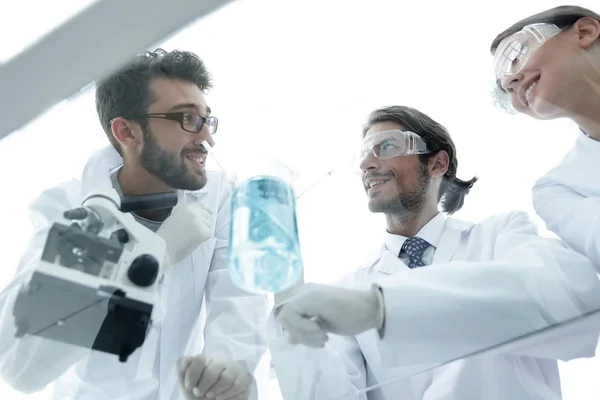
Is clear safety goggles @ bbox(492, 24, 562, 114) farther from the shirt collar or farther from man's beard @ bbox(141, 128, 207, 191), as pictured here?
man's beard @ bbox(141, 128, 207, 191)

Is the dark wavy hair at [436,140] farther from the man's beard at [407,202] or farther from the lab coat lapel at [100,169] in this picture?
the lab coat lapel at [100,169]

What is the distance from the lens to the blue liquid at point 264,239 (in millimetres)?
1117

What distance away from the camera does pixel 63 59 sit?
695 mm

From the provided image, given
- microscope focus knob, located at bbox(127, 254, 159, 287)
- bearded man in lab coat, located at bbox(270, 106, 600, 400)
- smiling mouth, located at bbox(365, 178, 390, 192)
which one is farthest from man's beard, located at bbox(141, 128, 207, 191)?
smiling mouth, located at bbox(365, 178, 390, 192)

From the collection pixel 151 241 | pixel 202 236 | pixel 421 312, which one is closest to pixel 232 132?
pixel 202 236

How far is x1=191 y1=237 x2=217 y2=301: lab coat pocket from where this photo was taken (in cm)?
130

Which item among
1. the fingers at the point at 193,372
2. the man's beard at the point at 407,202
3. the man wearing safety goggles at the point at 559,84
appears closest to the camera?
the fingers at the point at 193,372

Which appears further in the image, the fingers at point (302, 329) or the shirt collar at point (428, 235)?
the shirt collar at point (428, 235)

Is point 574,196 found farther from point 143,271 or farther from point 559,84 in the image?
point 143,271

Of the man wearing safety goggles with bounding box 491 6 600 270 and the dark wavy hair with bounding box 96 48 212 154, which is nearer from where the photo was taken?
the dark wavy hair with bounding box 96 48 212 154

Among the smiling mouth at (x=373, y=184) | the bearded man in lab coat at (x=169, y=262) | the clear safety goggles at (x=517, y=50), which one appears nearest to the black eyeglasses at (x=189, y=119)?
the bearded man in lab coat at (x=169, y=262)

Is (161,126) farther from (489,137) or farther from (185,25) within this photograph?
(489,137)

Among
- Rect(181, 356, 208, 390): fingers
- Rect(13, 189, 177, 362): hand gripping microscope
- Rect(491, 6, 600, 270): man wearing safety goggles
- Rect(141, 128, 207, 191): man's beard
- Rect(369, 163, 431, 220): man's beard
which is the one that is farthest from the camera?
Rect(369, 163, 431, 220): man's beard

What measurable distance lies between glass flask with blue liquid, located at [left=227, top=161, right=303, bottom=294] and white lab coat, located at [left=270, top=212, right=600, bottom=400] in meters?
0.12
